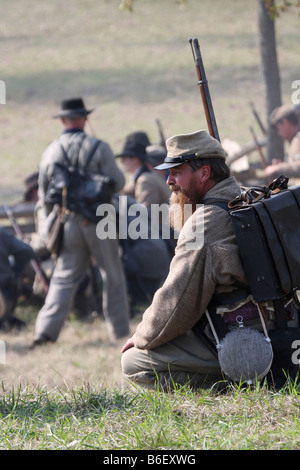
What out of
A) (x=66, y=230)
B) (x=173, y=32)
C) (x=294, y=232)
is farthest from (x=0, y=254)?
(x=173, y=32)

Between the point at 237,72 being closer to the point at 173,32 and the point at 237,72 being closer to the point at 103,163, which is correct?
the point at 173,32

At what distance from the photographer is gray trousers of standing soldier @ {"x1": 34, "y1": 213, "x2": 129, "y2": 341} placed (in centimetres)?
788

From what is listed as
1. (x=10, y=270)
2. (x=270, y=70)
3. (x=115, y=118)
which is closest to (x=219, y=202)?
(x=10, y=270)

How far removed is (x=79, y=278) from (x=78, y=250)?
0.97ft

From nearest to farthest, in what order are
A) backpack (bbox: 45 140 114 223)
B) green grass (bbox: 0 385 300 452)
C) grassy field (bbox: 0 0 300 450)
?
green grass (bbox: 0 385 300 452), grassy field (bbox: 0 0 300 450), backpack (bbox: 45 140 114 223)

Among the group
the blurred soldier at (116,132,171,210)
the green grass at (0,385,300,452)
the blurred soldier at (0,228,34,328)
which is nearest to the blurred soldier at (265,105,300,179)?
the blurred soldier at (116,132,171,210)

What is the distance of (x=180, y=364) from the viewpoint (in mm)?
4305

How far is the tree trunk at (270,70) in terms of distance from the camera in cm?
1009

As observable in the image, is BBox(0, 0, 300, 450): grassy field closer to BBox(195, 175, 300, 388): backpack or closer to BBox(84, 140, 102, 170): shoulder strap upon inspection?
BBox(195, 175, 300, 388): backpack

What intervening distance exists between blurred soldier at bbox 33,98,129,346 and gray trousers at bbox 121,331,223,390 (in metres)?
3.56

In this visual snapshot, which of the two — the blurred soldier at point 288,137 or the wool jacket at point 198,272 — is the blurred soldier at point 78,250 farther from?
the wool jacket at point 198,272

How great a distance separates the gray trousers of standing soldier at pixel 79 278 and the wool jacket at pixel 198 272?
12.3ft

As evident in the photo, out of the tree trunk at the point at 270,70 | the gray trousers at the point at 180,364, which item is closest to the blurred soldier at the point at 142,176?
the tree trunk at the point at 270,70

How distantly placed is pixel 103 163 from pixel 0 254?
4.99 feet
